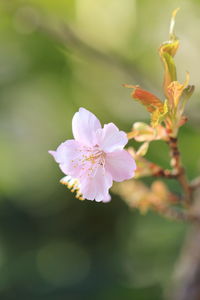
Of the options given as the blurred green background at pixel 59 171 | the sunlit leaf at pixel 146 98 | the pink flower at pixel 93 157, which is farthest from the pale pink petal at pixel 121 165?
the blurred green background at pixel 59 171

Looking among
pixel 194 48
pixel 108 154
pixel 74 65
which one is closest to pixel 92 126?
pixel 108 154

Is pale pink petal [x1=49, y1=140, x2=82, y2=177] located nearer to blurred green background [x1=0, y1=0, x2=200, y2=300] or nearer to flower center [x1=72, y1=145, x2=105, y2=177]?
flower center [x1=72, y1=145, x2=105, y2=177]

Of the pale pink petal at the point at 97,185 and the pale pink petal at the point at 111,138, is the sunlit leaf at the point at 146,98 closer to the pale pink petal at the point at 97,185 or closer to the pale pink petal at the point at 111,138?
the pale pink petal at the point at 111,138

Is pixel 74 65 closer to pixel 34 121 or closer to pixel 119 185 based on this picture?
pixel 34 121

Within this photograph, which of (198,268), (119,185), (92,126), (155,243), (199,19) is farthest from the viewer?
(155,243)

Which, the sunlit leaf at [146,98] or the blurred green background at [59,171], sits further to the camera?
the blurred green background at [59,171]

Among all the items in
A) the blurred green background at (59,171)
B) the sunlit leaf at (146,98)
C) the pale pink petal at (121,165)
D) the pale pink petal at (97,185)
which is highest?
the blurred green background at (59,171)
